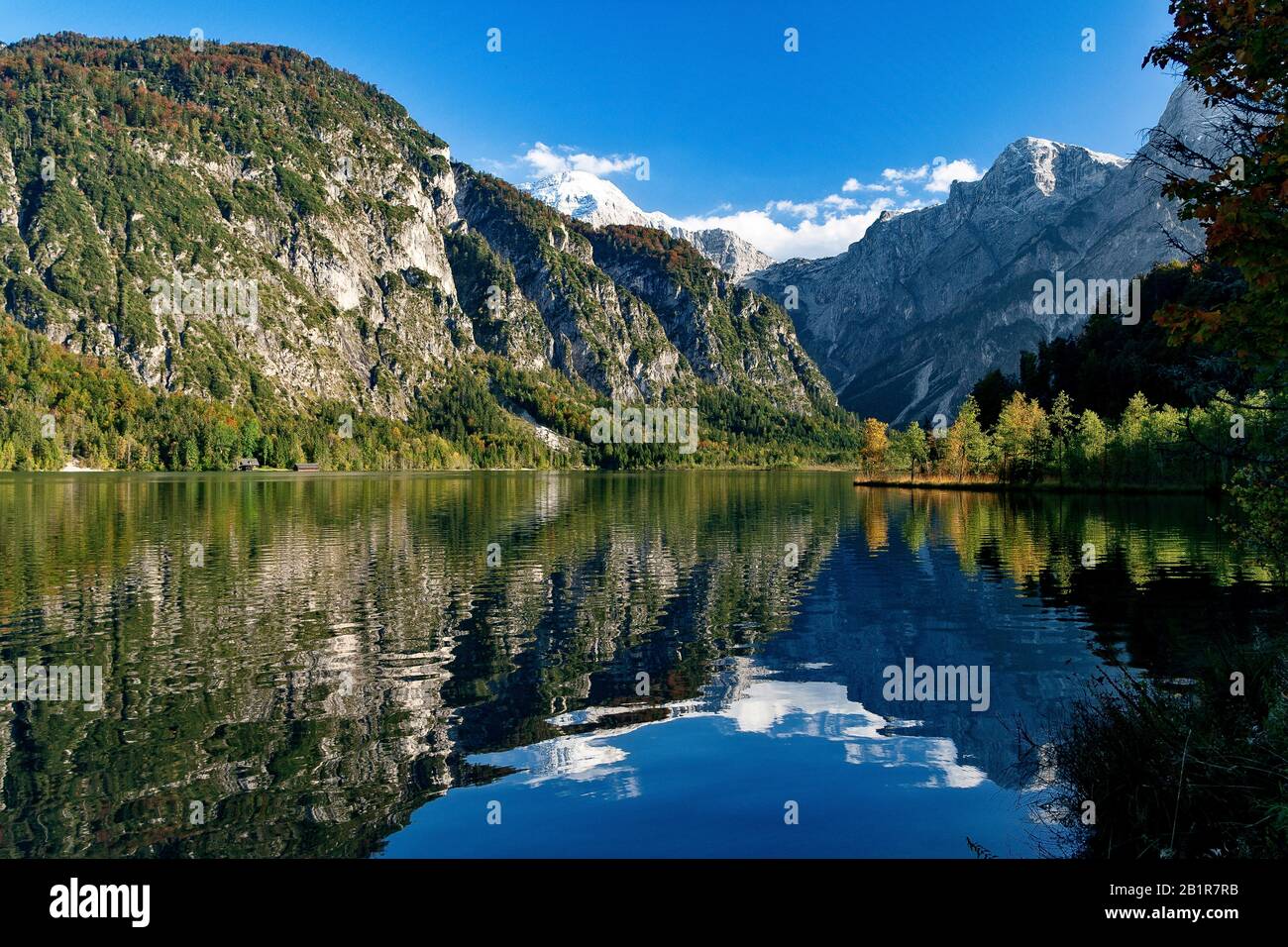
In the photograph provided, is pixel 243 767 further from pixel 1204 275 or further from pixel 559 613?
pixel 1204 275

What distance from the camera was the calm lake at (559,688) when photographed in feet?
51.4

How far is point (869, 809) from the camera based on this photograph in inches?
645

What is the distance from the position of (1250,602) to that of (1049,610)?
9171 millimetres

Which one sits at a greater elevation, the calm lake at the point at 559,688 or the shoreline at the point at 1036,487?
the shoreline at the point at 1036,487

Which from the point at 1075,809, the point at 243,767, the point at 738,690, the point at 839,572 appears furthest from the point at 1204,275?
the point at 839,572

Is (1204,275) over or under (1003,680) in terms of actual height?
over

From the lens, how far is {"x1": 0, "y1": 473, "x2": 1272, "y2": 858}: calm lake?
1568 cm

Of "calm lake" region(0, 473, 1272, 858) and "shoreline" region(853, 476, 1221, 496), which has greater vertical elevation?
"shoreline" region(853, 476, 1221, 496)

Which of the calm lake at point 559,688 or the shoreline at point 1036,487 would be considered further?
the shoreline at point 1036,487

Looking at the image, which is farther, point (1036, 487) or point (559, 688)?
point (1036, 487)

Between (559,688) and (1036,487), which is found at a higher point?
(1036,487)

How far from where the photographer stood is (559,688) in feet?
83.2
